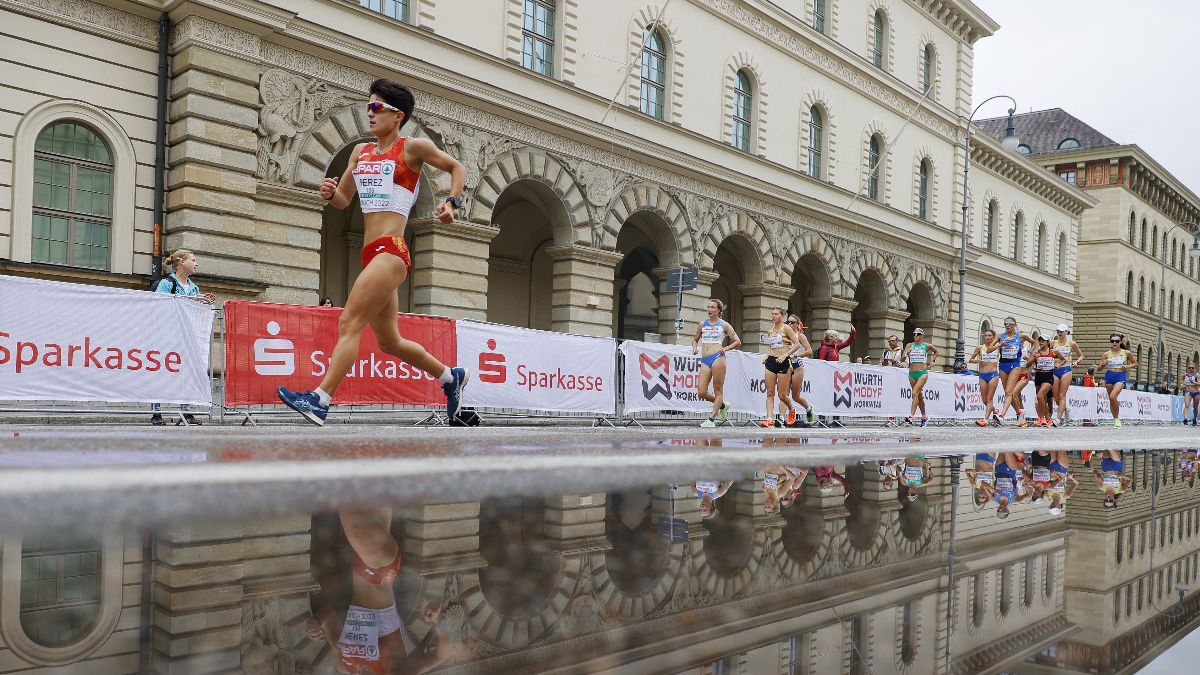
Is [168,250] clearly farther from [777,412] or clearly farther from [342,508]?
[342,508]

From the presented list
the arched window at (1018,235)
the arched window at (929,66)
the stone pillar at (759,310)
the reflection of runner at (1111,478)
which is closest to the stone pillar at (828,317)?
the stone pillar at (759,310)

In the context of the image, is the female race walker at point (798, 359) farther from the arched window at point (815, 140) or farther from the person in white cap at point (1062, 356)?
the arched window at point (815, 140)

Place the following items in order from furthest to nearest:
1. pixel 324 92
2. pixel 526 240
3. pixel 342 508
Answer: pixel 526 240 → pixel 324 92 → pixel 342 508

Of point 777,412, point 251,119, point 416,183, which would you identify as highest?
point 251,119

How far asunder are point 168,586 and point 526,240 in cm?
2531

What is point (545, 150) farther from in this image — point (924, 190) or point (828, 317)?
point (924, 190)

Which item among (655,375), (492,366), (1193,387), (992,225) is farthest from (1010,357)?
(992,225)

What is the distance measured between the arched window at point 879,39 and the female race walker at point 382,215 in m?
29.8

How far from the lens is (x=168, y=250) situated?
50.8ft

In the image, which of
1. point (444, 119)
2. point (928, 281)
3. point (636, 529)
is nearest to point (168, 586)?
point (636, 529)

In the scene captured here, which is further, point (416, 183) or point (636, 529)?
point (416, 183)

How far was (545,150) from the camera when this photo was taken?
21.3 m

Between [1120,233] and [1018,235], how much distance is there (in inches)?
802

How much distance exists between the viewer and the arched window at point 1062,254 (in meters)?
50.2
